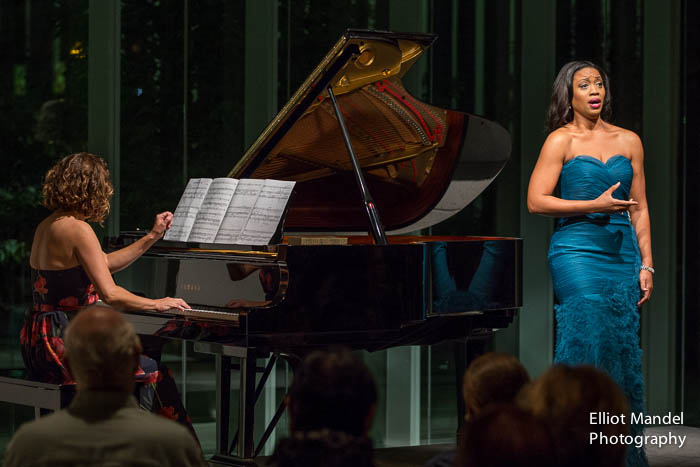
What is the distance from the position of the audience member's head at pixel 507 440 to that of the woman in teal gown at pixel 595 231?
8.66ft

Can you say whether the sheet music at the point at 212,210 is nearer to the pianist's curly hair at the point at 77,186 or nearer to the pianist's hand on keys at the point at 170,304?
the pianist's hand on keys at the point at 170,304

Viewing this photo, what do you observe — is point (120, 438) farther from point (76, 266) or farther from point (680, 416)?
point (680, 416)

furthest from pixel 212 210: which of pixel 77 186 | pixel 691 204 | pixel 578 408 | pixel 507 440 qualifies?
pixel 691 204

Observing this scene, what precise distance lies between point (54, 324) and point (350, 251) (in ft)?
3.72

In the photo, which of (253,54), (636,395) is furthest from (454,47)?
(636,395)

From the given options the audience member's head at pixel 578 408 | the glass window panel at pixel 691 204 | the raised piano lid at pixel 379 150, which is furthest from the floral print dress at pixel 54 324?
the glass window panel at pixel 691 204

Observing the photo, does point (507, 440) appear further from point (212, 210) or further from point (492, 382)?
point (212, 210)

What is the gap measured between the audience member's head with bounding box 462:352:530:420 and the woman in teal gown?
1.83 m

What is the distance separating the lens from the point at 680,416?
6.61m

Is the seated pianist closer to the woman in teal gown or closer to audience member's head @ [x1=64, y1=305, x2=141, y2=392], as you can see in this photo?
the woman in teal gown

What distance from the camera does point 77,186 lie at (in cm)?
414

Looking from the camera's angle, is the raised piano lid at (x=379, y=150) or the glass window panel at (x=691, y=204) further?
the glass window panel at (x=691, y=204)

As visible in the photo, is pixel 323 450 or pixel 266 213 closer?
pixel 323 450

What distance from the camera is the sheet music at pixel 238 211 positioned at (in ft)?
14.1
